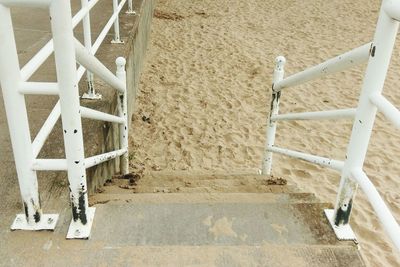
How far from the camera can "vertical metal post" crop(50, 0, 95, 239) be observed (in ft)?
5.28

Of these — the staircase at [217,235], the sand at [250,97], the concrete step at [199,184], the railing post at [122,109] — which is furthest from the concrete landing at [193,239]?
the sand at [250,97]

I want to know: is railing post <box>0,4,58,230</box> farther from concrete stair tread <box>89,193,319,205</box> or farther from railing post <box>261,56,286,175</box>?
railing post <box>261,56,286,175</box>

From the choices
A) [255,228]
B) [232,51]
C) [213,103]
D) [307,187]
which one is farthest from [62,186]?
[232,51]

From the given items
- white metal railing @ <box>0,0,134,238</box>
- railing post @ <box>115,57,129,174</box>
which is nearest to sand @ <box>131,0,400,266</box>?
railing post @ <box>115,57,129,174</box>

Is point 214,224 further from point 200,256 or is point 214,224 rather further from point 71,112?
point 71,112

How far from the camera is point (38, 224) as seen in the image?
78.9 inches

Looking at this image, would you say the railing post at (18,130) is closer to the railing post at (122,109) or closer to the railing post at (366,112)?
the railing post at (366,112)

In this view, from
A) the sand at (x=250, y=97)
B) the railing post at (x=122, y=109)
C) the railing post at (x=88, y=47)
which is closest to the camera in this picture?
the railing post at (x=122, y=109)

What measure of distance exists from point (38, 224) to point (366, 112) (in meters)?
1.52

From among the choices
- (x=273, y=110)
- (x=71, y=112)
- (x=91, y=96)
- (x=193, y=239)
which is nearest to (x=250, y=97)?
(x=273, y=110)

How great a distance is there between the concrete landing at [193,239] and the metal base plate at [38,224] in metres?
0.03

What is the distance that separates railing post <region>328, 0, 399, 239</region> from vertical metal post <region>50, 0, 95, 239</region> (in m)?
1.18

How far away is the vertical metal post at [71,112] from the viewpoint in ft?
5.28

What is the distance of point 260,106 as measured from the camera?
21.5 feet
